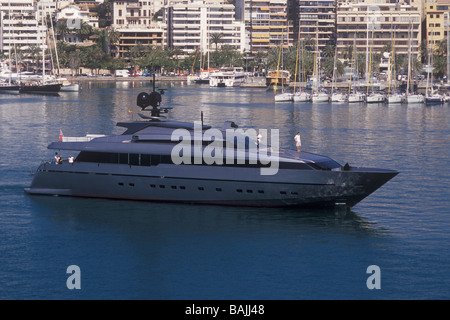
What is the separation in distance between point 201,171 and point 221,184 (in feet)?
3.90

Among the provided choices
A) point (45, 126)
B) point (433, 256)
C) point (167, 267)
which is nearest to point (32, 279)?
point (167, 267)

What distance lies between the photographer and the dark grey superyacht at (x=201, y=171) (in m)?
38.5

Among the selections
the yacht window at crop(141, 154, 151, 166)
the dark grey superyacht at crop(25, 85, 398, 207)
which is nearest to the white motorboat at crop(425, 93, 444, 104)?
the dark grey superyacht at crop(25, 85, 398, 207)

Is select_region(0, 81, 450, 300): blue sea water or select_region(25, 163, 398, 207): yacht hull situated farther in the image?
select_region(25, 163, 398, 207): yacht hull

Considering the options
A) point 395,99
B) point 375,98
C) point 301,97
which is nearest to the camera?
point 395,99

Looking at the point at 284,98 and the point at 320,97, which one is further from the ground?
A: the point at 320,97

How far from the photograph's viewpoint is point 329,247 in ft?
114

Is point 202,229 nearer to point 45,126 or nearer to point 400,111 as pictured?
point 45,126

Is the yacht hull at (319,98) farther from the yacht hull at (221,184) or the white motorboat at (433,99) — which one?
the yacht hull at (221,184)

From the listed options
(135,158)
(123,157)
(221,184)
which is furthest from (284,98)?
(221,184)

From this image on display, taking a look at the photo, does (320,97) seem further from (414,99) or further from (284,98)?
(414,99)

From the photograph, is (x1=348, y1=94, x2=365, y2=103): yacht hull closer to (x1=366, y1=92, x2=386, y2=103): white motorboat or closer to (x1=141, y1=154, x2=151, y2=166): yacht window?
(x1=366, y1=92, x2=386, y2=103): white motorboat

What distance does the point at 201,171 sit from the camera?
3934cm

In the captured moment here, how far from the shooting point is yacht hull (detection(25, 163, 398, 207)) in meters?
38.5
